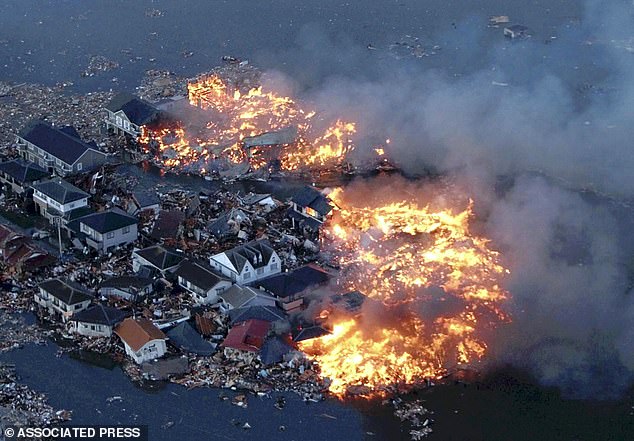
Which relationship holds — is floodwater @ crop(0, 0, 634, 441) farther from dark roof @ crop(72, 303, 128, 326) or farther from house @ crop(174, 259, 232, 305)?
house @ crop(174, 259, 232, 305)

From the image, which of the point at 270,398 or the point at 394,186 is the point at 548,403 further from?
the point at 394,186

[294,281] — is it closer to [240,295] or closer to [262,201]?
[240,295]

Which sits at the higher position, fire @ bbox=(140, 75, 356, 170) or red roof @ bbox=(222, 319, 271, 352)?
red roof @ bbox=(222, 319, 271, 352)

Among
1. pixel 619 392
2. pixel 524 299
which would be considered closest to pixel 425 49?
pixel 524 299

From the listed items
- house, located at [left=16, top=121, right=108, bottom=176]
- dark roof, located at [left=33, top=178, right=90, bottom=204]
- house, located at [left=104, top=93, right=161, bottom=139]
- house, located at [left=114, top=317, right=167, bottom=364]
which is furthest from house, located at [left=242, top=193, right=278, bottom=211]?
house, located at [left=114, top=317, right=167, bottom=364]

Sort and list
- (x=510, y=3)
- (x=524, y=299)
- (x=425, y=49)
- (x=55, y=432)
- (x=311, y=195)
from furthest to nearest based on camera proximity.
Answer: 1. (x=510, y=3)
2. (x=425, y=49)
3. (x=311, y=195)
4. (x=524, y=299)
5. (x=55, y=432)

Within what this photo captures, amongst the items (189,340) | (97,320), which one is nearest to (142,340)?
(189,340)
